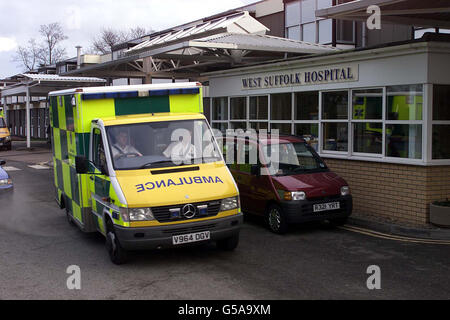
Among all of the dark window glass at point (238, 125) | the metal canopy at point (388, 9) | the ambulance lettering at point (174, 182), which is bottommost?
the ambulance lettering at point (174, 182)

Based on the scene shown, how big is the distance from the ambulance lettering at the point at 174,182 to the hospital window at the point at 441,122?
15.9 feet

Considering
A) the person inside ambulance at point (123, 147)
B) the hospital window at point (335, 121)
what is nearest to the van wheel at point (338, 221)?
the hospital window at point (335, 121)

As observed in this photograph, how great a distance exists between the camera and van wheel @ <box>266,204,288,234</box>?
10.0 metres

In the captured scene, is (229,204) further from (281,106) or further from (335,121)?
(281,106)

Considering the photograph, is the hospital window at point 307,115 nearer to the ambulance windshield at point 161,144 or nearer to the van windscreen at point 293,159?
the van windscreen at point 293,159

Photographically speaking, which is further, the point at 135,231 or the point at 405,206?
the point at 405,206

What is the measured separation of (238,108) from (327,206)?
6.80 meters

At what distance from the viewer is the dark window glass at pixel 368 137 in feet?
38.0

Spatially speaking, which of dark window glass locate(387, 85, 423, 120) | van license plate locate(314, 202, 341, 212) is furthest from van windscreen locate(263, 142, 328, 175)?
dark window glass locate(387, 85, 423, 120)

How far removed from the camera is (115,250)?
314 inches

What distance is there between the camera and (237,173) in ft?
38.0
